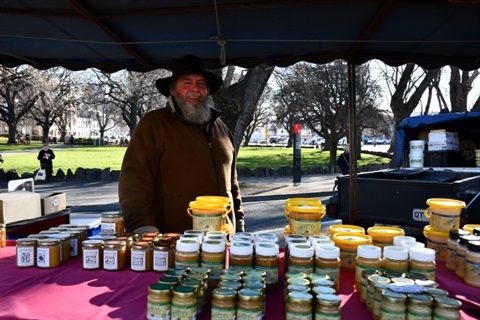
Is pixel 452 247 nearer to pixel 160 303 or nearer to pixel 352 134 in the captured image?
pixel 160 303

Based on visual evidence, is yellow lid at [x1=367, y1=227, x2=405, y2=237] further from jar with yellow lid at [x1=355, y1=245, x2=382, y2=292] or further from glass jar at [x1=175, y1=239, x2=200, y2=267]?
glass jar at [x1=175, y1=239, x2=200, y2=267]

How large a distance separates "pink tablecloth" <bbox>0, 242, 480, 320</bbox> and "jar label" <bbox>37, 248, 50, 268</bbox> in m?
0.04

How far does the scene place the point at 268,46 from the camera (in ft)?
14.3

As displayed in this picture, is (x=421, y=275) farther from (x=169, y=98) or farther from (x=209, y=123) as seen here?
(x=169, y=98)

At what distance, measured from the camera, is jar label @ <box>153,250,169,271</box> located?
2223 millimetres

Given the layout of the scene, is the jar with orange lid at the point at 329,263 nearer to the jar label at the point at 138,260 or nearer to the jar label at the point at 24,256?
the jar label at the point at 138,260

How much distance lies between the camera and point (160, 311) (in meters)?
1.62

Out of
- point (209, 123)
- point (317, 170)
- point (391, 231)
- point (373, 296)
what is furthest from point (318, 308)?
point (317, 170)

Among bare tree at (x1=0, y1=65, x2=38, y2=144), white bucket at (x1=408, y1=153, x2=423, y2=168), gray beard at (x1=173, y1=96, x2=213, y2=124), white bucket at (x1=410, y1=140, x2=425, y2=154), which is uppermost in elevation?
bare tree at (x1=0, y1=65, x2=38, y2=144)

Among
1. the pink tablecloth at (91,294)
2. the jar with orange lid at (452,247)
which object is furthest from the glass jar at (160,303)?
the jar with orange lid at (452,247)

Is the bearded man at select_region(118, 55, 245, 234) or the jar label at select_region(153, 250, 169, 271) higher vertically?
the bearded man at select_region(118, 55, 245, 234)

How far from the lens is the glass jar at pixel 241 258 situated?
2.03 metres

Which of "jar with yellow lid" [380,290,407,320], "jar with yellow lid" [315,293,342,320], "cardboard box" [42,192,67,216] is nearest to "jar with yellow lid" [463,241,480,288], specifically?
"jar with yellow lid" [380,290,407,320]

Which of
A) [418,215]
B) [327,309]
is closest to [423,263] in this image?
[327,309]
